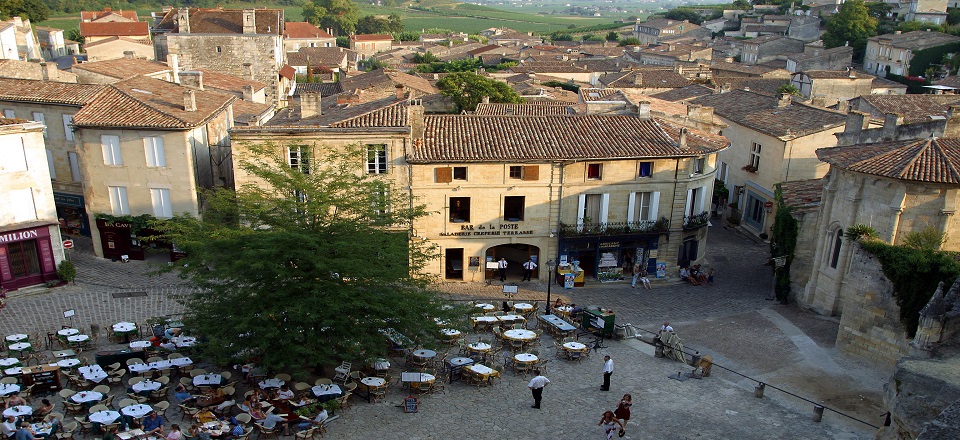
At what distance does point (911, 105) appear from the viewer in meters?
47.6

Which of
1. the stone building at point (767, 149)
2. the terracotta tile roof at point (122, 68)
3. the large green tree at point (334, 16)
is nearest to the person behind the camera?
the stone building at point (767, 149)

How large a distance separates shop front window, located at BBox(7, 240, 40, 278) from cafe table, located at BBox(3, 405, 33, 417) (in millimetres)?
Answer: 13401

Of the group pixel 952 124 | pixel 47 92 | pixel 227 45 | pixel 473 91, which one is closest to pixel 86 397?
pixel 47 92

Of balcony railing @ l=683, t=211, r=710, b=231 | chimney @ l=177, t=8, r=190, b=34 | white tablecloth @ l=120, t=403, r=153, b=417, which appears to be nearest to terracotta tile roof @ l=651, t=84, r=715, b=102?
balcony railing @ l=683, t=211, r=710, b=231

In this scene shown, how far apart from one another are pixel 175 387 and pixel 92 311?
29.4 ft

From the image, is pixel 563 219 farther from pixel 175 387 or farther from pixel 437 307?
pixel 175 387

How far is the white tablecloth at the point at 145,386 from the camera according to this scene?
20.5 meters

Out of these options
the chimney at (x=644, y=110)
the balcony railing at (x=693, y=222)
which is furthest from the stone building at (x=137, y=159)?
the balcony railing at (x=693, y=222)

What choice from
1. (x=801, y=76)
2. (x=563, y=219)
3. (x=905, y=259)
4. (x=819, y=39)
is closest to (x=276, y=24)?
(x=563, y=219)

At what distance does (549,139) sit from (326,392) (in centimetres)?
1746

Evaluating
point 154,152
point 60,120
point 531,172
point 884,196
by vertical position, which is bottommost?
point 531,172

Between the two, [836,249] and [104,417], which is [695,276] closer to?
[836,249]

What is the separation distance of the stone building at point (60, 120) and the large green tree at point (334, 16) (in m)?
134

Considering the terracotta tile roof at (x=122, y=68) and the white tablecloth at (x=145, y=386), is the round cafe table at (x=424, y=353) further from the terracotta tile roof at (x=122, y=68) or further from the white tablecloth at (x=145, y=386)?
the terracotta tile roof at (x=122, y=68)
